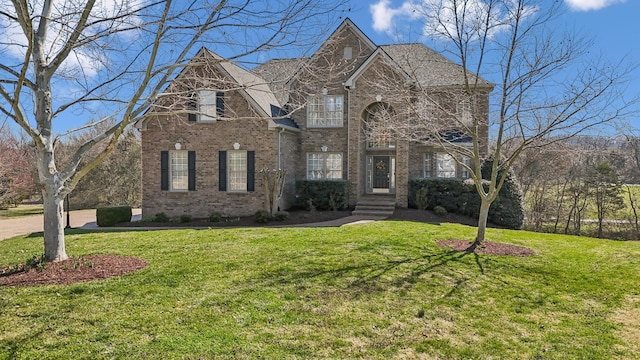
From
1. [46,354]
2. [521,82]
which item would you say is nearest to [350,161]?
[521,82]

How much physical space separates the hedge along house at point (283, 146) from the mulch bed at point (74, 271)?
9.20m

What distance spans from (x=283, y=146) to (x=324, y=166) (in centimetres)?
245

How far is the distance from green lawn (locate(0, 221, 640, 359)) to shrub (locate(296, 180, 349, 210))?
27.5 ft

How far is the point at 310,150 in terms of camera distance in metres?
18.9

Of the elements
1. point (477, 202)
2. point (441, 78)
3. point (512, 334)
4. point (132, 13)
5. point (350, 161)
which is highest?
point (441, 78)

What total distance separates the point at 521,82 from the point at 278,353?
26.8 ft

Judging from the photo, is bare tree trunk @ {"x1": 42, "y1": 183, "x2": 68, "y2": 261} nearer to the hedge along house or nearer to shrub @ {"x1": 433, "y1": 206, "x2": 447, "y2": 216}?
the hedge along house

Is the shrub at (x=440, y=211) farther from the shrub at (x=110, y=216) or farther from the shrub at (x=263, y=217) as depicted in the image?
the shrub at (x=110, y=216)

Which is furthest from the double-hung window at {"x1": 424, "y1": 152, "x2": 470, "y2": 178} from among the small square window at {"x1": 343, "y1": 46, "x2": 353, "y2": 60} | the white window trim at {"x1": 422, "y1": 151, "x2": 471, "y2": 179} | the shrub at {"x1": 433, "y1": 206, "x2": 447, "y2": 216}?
the small square window at {"x1": 343, "y1": 46, "x2": 353, "y2": 60}

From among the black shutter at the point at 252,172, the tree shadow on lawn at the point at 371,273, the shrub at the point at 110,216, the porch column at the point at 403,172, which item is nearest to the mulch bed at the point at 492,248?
the tree shadow on lawn at the point at 371,273

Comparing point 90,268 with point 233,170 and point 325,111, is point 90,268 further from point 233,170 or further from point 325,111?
point 325,111

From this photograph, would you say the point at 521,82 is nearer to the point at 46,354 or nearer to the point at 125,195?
the point at 46,354

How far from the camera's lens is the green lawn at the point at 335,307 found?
459cm

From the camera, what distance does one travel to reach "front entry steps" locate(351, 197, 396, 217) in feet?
55.0
